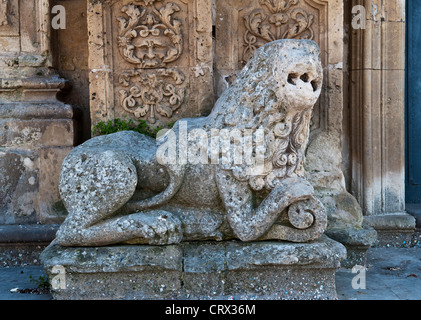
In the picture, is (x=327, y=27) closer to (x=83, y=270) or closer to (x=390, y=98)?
(x=390, y=98)

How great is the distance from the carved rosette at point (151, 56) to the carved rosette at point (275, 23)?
Result: 21.7 inches

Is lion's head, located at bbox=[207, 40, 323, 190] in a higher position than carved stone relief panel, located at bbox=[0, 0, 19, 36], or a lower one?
lower

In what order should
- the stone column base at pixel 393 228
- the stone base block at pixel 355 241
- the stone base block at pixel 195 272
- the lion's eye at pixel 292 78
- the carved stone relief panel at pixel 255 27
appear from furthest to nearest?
the stone column base at pixel 393 228
the carved stone relief panel at pixel 255 27
the stone base block at pixel 355 241
the lion's eye at pixel 292 78
the stone base block at pixel 195 272

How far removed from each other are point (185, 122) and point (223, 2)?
1149 mm

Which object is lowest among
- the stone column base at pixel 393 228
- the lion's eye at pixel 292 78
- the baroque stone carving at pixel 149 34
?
the stone column base at pixel 393 228

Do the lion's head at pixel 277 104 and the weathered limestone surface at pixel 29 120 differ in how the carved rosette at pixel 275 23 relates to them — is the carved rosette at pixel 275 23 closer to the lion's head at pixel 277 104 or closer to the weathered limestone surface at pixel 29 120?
the lion's head at pixel 277 104

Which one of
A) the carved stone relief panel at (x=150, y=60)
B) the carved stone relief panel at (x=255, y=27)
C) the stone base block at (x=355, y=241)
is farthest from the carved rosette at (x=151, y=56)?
the stone base block at (x=355, y=241)

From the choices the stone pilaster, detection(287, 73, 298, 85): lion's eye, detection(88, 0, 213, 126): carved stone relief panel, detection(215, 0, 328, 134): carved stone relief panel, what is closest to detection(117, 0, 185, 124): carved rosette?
detection(88, 0, 213, 126): carved stone relief panel

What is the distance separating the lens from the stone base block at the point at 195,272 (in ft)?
11.0

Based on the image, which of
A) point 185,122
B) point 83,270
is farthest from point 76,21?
point 83,270

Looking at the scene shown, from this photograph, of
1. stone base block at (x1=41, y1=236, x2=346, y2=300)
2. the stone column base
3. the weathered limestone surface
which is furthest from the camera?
the stone column base

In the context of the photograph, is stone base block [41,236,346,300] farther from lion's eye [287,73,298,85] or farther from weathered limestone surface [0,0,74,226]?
weathered limestone surface [0,0,74,226]

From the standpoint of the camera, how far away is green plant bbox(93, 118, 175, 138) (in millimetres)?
4156

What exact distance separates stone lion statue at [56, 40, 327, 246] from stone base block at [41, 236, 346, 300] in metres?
0.09
